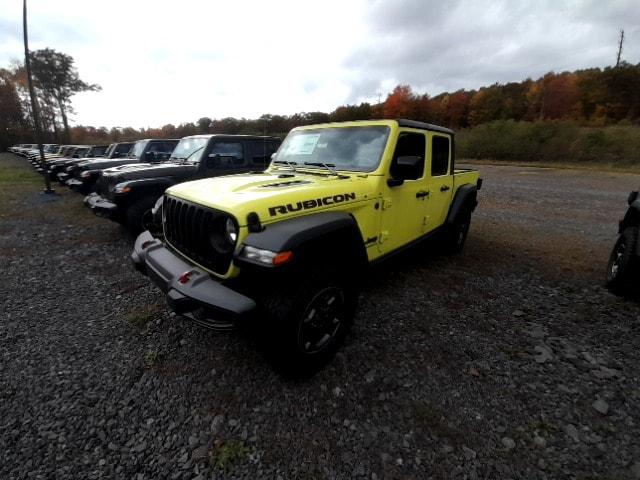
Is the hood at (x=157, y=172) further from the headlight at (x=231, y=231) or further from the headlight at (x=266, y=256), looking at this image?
the headlight at (x=266, y=256)

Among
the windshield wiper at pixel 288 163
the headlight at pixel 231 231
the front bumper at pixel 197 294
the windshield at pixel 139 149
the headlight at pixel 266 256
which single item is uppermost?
the windshield at pixel 139 149

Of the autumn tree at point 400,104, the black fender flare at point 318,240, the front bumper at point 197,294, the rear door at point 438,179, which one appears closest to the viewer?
the front bumper at point 197,294

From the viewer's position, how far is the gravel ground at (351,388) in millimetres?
1913

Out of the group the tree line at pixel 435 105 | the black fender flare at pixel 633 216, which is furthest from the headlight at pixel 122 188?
the tree line at pixel 435 105

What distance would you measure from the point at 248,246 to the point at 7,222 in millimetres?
8019

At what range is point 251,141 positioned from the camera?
22.0 ft

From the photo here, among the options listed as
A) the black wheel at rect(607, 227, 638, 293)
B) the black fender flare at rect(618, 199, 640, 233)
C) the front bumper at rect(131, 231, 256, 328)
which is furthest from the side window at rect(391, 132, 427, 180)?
the black fender flare at rect(618, 199, 640, 233)

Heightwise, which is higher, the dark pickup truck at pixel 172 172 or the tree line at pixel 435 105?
the tree line at pixel 435 105

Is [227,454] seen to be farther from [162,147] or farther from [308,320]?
[162,147]

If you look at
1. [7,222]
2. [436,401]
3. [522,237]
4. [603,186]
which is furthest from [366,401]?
[603,186]

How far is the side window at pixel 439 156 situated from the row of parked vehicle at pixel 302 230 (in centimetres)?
1

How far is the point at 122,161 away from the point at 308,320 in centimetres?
808

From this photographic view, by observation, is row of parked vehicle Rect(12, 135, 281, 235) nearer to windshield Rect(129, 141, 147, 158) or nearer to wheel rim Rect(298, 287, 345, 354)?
windshield Rect(129, 141, 147, 158)

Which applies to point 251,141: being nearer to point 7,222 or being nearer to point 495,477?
point 7,222
